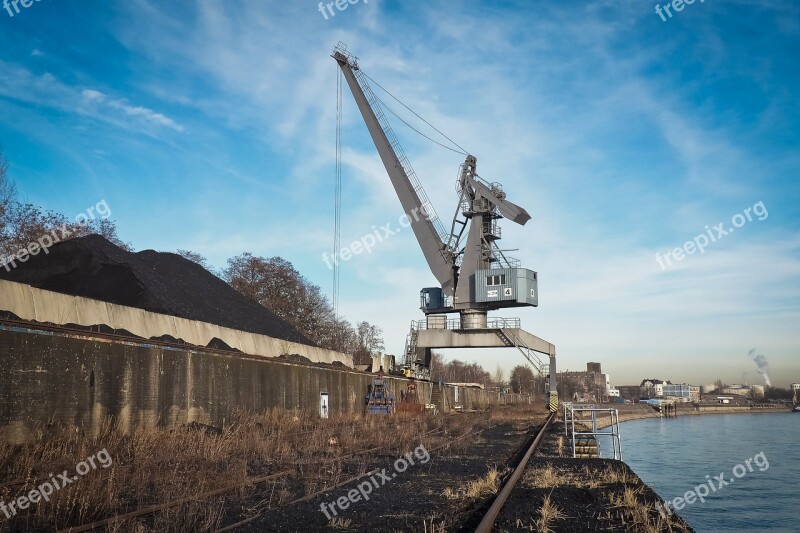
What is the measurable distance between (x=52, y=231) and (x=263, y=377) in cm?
2461

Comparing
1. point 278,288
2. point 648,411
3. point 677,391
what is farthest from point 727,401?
point 278,288

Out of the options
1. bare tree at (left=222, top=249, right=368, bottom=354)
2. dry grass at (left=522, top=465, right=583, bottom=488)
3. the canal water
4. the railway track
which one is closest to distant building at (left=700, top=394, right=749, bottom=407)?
bare tree at (left=222, top=249, right=368, bottom=354)

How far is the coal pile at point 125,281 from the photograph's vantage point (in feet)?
74.5

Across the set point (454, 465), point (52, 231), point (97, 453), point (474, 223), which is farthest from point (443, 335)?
point (97, 453)

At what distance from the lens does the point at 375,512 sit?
322 inches

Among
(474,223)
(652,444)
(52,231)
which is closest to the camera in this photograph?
(652,444)

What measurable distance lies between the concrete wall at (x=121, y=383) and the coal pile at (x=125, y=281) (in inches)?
191

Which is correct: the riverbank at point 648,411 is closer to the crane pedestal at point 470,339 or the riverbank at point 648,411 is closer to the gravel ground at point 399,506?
the crane pedestal at point 470,339

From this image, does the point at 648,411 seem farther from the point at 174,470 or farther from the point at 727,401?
the point at 174,470

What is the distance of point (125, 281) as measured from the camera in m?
23.9

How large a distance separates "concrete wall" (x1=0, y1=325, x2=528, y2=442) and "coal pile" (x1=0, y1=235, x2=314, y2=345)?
4853 mm

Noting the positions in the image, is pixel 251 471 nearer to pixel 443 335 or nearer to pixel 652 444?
pixel 652 444

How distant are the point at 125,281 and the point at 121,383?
10004mm

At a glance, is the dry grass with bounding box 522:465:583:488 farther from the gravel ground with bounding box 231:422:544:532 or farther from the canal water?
the canal water
